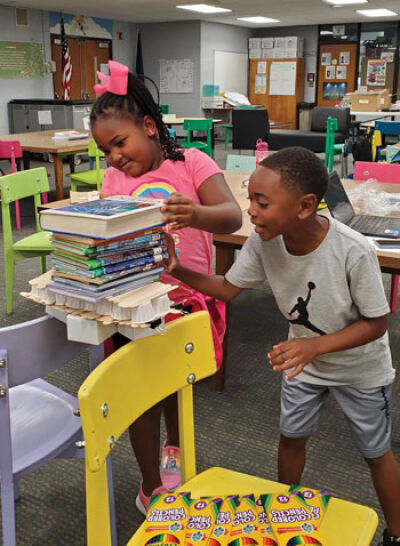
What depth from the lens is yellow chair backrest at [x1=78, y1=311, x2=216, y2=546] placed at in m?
0.85

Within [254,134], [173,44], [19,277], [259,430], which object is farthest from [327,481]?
[173,44]

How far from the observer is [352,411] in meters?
1.25

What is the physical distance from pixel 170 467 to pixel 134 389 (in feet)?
2.56

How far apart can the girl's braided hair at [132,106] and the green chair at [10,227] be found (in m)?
1.69

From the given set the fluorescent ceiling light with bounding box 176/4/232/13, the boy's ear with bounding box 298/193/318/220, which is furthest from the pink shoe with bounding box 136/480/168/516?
the fluorescent ceiling light with bounding box 176/4/232/13

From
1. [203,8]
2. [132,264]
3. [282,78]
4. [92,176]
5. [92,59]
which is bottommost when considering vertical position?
[92,176]

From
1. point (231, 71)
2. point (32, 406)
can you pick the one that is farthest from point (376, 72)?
point (32, 406)

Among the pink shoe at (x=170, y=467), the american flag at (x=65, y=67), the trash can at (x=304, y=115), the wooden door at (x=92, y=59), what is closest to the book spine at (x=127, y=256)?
the pink shoe at (x=170, y=467)

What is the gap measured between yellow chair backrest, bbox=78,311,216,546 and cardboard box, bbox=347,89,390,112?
7835 millimetres

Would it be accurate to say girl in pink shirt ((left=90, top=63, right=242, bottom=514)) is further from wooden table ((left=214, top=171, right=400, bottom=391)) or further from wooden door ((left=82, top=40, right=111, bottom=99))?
wooden door ((left=82, top=40, right=111, bottom=99))

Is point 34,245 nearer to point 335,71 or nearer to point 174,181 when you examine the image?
point 174,181

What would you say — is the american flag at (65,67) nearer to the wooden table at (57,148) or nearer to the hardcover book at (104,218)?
the wooden table at (57,148)

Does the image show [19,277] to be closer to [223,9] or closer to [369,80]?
[223,9]

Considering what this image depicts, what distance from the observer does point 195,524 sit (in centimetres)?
93
